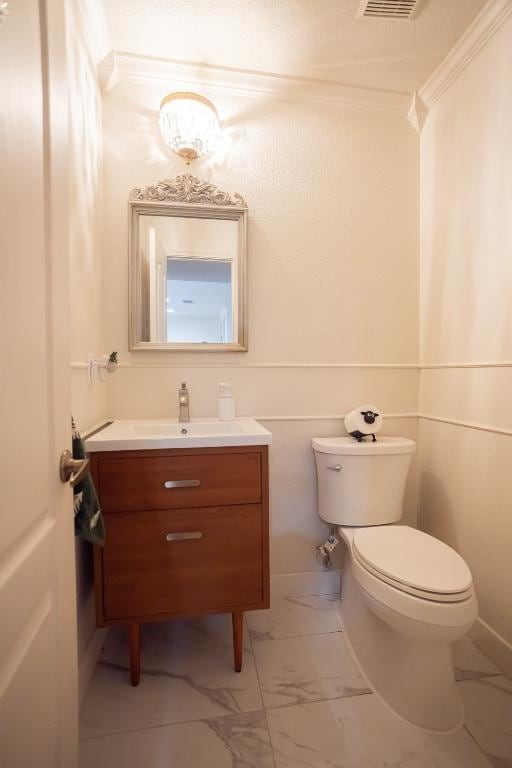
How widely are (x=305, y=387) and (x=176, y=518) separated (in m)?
0.86

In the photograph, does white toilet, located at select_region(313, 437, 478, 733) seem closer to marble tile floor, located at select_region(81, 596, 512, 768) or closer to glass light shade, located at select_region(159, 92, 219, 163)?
marble tile floor, located at select_region(81, 596, 512, 768)

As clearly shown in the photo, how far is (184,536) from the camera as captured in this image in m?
1.17

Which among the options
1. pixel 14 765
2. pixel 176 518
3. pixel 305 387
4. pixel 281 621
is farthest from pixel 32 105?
pixel 281 621

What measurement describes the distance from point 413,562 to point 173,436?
930mm

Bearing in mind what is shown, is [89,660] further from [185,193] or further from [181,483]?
[185,193]

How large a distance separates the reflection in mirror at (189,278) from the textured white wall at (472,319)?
98 centimetres

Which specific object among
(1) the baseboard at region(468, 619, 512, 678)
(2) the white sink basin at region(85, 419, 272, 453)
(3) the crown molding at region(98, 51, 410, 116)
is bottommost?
(1) the baseboard at region(468, 619, 512, 678)

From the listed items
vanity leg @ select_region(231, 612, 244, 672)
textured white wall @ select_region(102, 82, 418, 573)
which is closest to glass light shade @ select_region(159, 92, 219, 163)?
textured white wall @ select_region(102, 82, 418, 573)

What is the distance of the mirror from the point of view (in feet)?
5.11

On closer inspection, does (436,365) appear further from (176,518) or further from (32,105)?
(32,105)

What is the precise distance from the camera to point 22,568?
53 cm

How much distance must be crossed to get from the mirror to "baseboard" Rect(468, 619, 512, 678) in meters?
1.51

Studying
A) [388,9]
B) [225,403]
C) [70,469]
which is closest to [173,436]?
[225,403]

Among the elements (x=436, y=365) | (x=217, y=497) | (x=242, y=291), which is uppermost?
(x=242, y=291)
